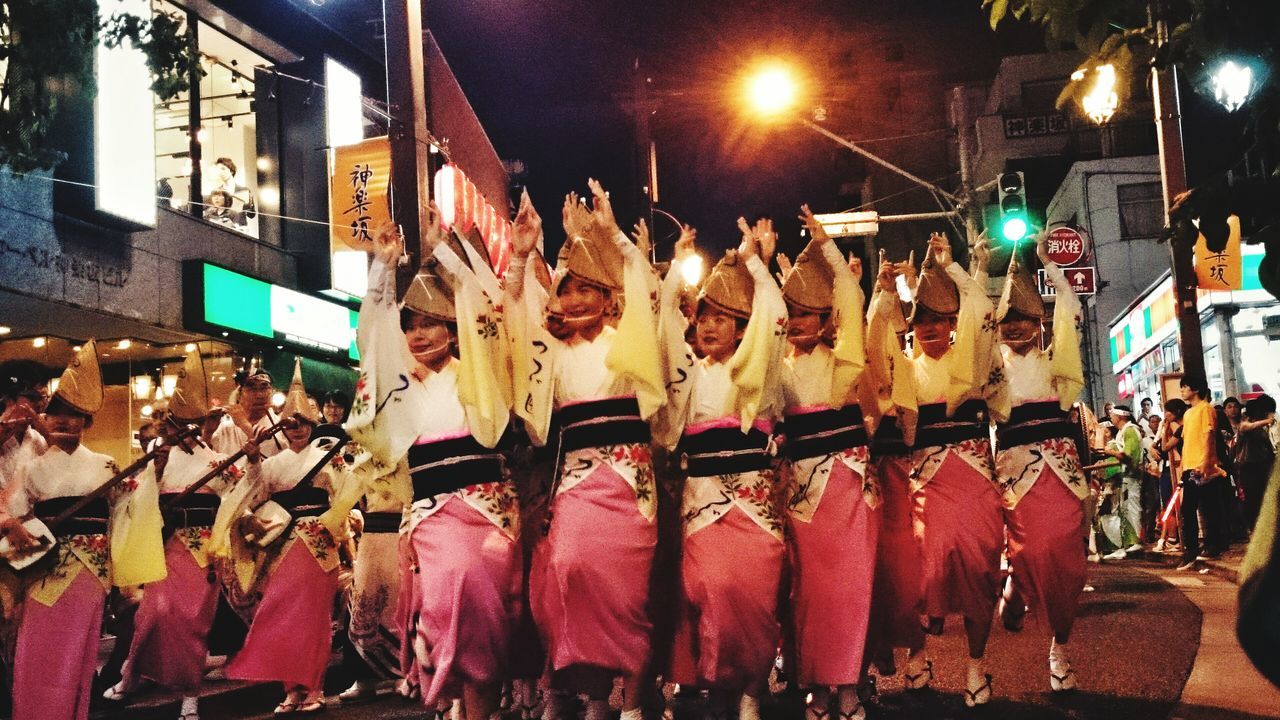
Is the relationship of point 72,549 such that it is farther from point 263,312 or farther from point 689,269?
point 263,312

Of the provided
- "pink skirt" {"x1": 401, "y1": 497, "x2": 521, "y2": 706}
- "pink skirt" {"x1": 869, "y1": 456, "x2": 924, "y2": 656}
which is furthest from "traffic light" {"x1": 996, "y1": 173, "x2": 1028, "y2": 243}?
"pink skirt" {"x1": 401, "y1": 497, "x2": 521, "y2": 706}

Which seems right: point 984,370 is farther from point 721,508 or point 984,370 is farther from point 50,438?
point 50,438

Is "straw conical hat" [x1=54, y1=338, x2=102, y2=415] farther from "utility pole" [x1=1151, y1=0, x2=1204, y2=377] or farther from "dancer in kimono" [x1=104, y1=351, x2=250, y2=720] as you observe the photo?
"utility pole" [x1=1151, y1=0, x2=1204, y2=377]

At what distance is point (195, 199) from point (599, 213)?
1250cm

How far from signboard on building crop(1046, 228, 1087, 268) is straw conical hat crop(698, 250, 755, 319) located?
12.2 m

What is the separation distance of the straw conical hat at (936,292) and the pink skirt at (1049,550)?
1053mm

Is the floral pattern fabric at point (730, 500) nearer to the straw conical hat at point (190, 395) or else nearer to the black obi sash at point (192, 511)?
the straw conical hat at point (190, 395)

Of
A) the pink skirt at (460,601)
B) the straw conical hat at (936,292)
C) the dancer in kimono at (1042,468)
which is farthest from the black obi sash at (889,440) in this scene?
the pink skirt at (460,601)

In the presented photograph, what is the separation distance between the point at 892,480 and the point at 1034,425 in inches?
33.3

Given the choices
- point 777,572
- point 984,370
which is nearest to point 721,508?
point 777,572

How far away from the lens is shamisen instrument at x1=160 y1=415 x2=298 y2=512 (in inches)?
305

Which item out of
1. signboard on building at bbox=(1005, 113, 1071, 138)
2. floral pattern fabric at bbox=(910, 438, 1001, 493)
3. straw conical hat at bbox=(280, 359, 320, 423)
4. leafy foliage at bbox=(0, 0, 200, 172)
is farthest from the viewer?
signboard on building at bbox=(1005, 113, 1071, 138)

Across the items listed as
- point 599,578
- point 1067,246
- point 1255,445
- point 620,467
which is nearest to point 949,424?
point 620,467

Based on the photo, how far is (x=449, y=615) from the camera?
5145 mm
